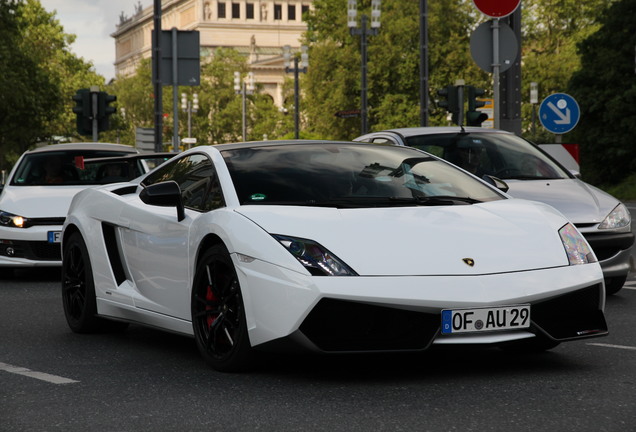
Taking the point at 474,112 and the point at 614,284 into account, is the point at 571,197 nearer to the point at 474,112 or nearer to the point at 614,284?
the point at 614,284

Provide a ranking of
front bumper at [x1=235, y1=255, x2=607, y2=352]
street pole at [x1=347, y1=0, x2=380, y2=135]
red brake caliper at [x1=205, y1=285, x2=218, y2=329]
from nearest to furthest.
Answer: front bumper at [x1=235, y1=255, x2=607, y2=352], red brake caliper at [x1=205, y1=285, x2=218, y2=329], street pole at [x1=347, y1=0, x2=380, y2=135]

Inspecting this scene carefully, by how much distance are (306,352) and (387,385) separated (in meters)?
0.41

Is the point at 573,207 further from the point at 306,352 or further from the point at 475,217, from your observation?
the point at 306,352

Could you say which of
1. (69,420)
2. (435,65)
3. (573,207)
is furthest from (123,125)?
(69,420)

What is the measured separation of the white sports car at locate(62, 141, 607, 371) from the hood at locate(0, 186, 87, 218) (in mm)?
5709

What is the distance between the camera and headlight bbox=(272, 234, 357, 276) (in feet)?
20.7

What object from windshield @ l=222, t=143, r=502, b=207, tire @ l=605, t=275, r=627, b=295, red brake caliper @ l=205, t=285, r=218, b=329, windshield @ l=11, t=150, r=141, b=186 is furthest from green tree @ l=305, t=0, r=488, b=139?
red brake caliper @ l=205, t=285, r=218, b=329

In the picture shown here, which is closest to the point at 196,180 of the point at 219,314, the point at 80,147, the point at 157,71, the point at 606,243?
the point at 219,314

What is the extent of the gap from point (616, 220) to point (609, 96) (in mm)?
32899

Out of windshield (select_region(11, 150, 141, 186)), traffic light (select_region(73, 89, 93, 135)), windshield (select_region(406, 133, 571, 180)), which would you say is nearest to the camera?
windshield (select_region(406, 133, 571, 180))

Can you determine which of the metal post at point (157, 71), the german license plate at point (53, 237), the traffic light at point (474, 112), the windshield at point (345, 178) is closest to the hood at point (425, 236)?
the windshield at point (345, 178)

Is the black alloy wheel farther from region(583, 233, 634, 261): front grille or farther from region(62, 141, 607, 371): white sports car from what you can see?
region(583, 233, 634, 261): front grille

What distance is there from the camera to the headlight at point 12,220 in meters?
13.6

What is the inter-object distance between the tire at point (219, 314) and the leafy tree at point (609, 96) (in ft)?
119
